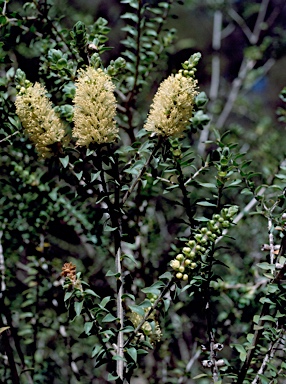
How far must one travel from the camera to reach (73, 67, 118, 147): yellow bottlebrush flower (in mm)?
873

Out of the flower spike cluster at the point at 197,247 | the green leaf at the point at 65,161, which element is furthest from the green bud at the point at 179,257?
the green leaf at the point at 65,161

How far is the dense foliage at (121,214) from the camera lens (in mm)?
902

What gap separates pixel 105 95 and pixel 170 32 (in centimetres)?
80

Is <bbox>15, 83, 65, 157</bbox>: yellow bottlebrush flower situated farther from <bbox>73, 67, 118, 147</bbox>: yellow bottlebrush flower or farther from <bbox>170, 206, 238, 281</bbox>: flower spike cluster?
<bbox>170, 206, 238, 281</bbox>: flower spike cluster

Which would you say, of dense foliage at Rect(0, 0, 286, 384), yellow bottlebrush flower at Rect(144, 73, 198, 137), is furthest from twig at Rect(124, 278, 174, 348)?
yellow bottlebrush flower at Rect(144, 73, 198, 137)

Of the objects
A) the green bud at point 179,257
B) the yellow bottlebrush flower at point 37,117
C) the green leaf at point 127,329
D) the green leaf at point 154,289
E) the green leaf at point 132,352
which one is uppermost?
the yellow bottlebrush flower at point 37,117

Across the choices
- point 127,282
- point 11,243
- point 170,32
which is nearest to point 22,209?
point 11,243

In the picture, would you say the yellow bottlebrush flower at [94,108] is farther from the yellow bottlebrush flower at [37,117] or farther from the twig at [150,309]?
the twig at [150,309]

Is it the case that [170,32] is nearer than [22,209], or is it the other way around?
[22,209]

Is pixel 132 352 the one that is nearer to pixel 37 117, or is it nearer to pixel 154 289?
pixel 154 289

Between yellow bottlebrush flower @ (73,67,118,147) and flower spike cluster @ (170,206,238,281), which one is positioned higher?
yellow bottlebrush flower @ (73,67,118,147)

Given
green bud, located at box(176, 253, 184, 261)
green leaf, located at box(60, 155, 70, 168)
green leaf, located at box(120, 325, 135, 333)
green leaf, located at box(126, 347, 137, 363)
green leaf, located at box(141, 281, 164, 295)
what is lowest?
green leaf, located at box(126, 347, 137, 363)

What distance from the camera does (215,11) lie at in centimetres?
294

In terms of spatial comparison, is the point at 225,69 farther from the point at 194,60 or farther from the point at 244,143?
the point at 194,60
